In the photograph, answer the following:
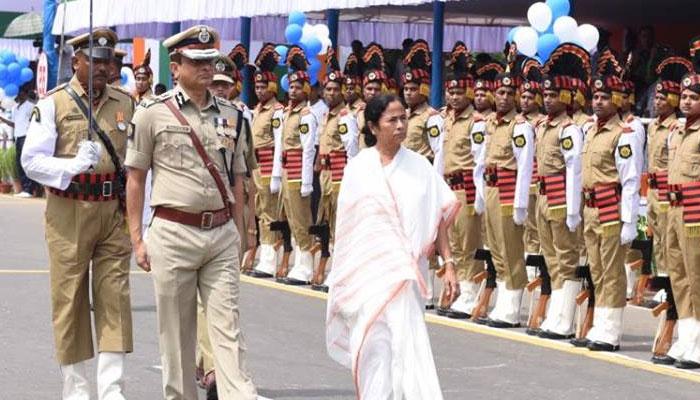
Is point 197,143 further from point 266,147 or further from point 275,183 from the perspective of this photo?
point 266,147

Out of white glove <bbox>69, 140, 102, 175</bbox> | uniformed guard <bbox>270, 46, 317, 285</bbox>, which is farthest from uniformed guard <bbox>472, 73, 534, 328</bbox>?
white glove <bbox>69, 140, 102, 175</bbox>

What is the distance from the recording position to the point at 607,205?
12.9 m

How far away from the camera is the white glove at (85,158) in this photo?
9.27 m

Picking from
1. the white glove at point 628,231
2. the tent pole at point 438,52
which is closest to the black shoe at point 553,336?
the white glove at point 628,231

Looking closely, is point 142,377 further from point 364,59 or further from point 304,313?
point 364,59

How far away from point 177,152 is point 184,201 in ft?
0.82

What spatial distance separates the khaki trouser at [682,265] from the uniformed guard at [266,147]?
21.6 ft

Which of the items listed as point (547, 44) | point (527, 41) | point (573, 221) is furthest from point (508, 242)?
point (527, 41)

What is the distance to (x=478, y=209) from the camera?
14.7 meters

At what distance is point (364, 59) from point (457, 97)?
2.58 metres

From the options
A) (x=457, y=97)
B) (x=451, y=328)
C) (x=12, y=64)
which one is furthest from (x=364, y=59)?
(x=12, y=64)

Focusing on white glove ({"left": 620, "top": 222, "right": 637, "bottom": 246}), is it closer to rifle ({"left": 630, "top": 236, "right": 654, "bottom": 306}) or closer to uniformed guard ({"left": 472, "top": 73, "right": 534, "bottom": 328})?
uniformed guard ({"left": 472, "top": 73, "right": 534, "bottom": 328})

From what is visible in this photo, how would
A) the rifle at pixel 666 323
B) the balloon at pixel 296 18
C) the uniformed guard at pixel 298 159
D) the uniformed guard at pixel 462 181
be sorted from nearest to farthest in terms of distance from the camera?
the rifle at pixel 666 323
the uniformed guard at pixel 462 181
the uniformed guard at pixel 298 159
the balloon at pixel 296 18

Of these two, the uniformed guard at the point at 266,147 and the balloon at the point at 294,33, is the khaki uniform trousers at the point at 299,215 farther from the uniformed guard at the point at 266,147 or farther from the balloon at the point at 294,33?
the balloon at the point at 294,33
